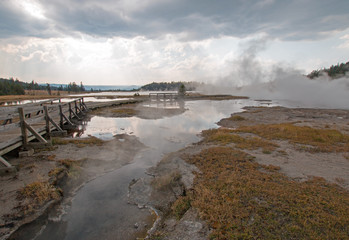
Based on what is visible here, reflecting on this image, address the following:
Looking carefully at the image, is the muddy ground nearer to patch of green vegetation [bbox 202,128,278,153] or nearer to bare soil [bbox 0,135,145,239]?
bare soil [bbox 0,135,145,239]

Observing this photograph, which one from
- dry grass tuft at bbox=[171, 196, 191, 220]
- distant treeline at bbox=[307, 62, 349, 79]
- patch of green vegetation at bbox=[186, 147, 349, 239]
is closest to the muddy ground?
dry grass tuft at bbox=[171, 196, 191, 220]

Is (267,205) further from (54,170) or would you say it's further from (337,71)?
(337,71)

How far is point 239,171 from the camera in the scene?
28.6ft

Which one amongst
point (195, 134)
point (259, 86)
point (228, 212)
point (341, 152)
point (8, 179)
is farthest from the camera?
point (259, 86)

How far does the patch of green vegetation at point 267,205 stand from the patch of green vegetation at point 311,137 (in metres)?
7.05

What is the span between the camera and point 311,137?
1520 cm

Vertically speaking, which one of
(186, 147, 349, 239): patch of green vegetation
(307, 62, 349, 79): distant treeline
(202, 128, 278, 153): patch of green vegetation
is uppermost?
(307, 62, 349, 79): distant treeline

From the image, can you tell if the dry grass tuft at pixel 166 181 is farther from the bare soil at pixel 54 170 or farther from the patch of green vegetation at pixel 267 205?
the bare soil at pixel 54 170

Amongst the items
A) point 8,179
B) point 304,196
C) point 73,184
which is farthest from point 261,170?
point 8,179

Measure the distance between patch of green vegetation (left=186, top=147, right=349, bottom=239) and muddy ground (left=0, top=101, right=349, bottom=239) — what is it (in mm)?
586

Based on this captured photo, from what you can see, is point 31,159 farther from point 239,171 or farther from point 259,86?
point 259,86

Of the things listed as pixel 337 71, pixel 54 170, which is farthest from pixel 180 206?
pixel 337 71

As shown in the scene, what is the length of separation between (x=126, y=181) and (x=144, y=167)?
1.77 m

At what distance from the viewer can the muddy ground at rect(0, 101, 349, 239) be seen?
555cm
